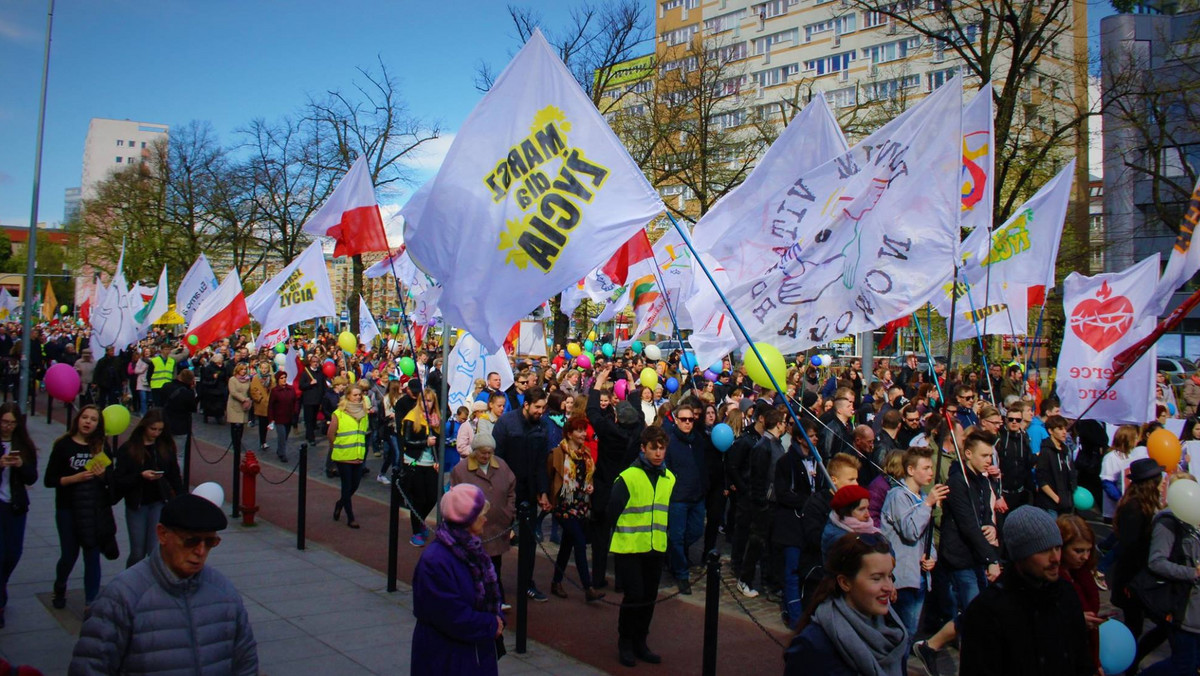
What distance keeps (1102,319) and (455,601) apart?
29.2 feet

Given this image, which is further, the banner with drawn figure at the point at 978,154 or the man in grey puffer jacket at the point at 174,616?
the banner with drawn figure at the point at 978,154

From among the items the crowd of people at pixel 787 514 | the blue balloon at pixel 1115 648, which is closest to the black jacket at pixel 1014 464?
the crowd of people at pixel 787 514

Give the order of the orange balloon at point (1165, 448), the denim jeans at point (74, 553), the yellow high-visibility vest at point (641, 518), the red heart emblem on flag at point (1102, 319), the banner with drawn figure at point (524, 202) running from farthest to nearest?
1. the red heart emblem on flag at point (1102, 319)
2. the orange balloon at point (1165, 448)
3. the denim jeans at point (74, 553)
4. the yellow high-visibility vest at point (641, 518)
5. the banner with drawn figure at point (524, 202)

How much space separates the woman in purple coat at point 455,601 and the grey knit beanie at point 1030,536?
2360mm

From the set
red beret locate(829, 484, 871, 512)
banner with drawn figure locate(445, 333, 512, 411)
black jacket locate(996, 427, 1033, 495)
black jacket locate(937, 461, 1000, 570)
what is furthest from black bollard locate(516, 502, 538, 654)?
banner with drawn figure locate(445, 333, 512, 411)

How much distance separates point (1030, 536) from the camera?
3.64 metres

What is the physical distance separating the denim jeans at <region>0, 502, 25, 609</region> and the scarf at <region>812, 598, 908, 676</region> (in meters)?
6.20

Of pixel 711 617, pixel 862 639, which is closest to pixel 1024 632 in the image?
pixel 862 639

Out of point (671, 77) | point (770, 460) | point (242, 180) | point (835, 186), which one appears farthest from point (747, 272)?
point (242, 180)

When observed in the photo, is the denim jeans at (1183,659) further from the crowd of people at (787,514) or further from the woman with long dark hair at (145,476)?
the woman with long dark hair at (145,476)

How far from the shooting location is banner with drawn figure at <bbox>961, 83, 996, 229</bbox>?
330 inches

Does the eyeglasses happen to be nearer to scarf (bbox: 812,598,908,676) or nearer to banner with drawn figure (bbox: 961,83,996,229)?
scarf (bbox: 812,598,908,676)

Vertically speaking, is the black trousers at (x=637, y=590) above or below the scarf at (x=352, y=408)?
below

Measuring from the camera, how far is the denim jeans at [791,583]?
7.18 meters
